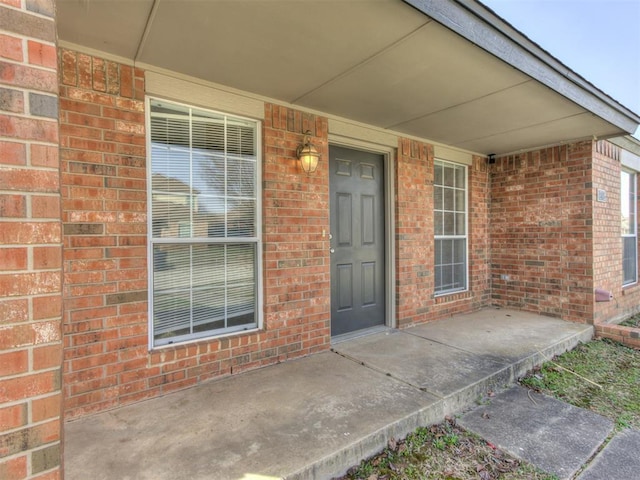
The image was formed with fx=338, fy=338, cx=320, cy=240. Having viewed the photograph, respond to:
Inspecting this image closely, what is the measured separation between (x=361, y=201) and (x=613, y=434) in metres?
2.99

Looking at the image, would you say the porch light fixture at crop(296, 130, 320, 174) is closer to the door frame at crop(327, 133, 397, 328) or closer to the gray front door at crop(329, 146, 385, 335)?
the gray front door at crop(329, 146, 385, 335)

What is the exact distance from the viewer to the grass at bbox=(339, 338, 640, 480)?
6.50ft

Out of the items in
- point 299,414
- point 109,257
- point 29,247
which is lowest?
point 299,414

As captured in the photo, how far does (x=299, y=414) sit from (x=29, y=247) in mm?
1869

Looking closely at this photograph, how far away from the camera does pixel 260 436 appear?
6.68 feet

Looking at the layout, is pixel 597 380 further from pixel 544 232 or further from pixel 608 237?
pixel 608 237

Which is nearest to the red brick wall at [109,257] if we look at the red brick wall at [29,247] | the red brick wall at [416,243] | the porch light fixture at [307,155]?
the porch light fixture at [307,155]

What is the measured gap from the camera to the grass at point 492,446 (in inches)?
78.0

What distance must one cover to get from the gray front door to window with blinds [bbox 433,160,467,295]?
1056mm

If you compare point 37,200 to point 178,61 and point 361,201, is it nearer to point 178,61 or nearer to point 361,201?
point 178,61

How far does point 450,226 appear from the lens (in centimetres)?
509

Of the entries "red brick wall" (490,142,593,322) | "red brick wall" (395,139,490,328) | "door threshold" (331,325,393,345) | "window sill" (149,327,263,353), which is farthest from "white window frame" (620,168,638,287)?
"window sill" (149,327,263,353)

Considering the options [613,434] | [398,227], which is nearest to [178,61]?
[398,227]

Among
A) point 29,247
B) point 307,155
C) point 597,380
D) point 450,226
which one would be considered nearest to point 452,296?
point 450,226
